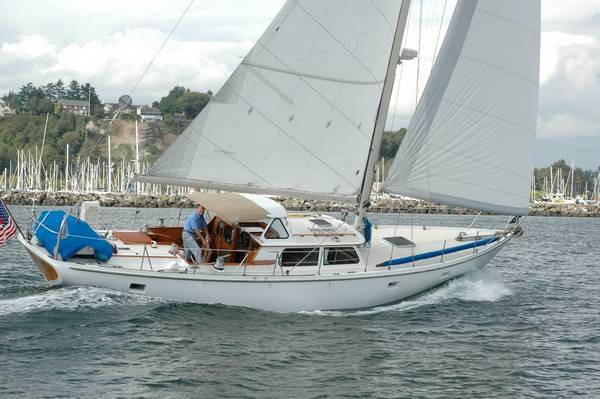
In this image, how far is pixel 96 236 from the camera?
17078mm

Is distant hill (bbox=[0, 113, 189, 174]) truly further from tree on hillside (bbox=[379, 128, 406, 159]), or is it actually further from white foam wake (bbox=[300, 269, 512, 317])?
white foam wake (bbox=[300, 269, 512, 317])

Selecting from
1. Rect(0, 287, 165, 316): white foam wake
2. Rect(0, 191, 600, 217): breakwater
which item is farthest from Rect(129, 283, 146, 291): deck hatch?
Rect(0, 191, 600, 217): breakwater

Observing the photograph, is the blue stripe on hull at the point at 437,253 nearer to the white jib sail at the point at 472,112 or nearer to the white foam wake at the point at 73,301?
the white jib sail at the point at 472,112

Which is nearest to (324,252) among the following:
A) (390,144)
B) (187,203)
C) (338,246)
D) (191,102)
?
(338,246)

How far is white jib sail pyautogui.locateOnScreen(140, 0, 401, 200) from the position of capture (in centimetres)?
1758

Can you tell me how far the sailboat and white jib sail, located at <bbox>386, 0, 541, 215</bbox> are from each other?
0.03 meters

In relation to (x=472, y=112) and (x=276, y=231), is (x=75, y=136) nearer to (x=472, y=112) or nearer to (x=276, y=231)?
(x=472, y=112)

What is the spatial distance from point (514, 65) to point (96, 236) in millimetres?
10236

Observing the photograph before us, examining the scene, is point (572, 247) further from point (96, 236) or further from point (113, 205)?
point (113, 205)

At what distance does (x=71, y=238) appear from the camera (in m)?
16.7

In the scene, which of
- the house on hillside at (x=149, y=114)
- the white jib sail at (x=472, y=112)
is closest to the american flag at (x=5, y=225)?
the white jib sail at (x=472, y=112)

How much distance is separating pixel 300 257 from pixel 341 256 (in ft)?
3.06

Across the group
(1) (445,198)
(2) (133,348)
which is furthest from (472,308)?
(2) (133,348)

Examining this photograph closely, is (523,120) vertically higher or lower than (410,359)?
higher
